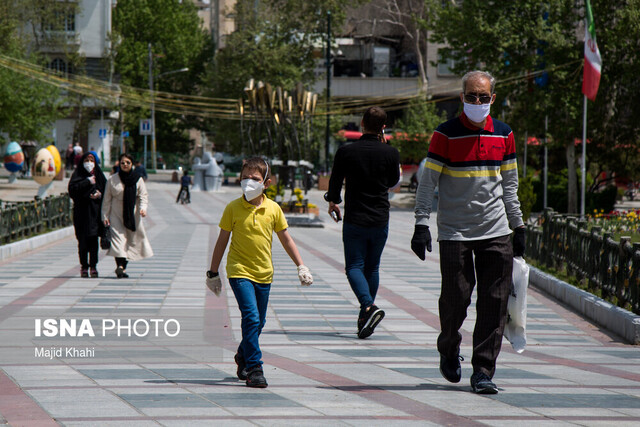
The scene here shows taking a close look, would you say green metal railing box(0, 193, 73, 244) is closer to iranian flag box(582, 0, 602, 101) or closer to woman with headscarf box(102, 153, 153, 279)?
woman with headscarf box(102, 153, 153, 279)

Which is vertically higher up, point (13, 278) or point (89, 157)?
point (89, 157)

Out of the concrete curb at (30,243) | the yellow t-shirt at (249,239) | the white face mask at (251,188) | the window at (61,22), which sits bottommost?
the concrete curb at (30,243)

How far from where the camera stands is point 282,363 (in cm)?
689

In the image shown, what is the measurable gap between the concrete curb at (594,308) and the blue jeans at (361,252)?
2473 millimetres

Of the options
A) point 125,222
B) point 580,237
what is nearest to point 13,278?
point 125,222

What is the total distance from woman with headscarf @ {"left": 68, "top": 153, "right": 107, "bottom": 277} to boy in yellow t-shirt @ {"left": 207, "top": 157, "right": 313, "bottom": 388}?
6.60 metres

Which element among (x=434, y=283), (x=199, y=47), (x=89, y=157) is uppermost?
(x=199, y=47)

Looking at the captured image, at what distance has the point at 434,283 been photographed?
13352 mm

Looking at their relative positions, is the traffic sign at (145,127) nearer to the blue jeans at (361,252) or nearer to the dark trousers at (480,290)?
the blue jeans at (361,252)

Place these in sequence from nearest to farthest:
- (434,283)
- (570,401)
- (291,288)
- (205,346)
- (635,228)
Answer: (570,401)
(205,346)
(291,288)
(434,283)
(635,228)

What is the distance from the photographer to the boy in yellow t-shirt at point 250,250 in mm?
6031

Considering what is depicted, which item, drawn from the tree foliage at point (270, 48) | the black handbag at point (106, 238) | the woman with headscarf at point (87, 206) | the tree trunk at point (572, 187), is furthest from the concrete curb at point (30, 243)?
the tree foliage at point (270, 48)

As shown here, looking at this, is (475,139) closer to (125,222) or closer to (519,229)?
(519,229)

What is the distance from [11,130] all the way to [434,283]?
108 feet
